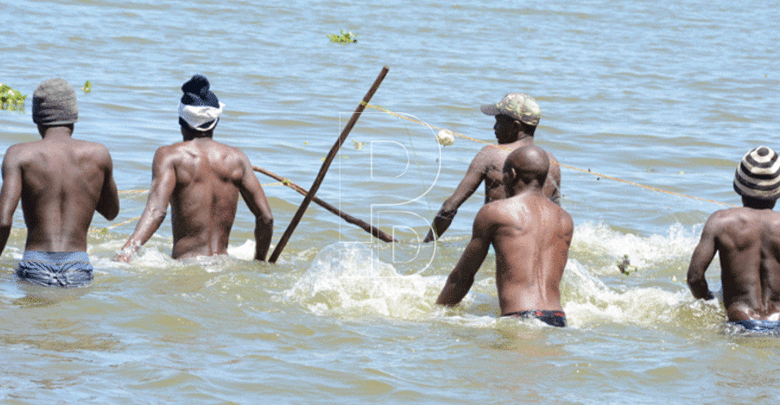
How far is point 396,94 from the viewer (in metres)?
17.6

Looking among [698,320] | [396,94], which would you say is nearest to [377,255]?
[698,320]

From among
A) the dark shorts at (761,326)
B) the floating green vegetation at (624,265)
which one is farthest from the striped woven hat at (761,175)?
the floating green vegetation at (624,265)

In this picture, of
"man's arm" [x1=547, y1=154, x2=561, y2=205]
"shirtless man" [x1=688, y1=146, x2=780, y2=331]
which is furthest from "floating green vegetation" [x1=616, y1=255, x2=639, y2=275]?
"shirtless man" [x1=688, y1=146, x2=780, y2=331]

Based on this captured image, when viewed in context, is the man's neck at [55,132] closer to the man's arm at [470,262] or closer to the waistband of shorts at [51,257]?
the waistband of shorts at [51,257]

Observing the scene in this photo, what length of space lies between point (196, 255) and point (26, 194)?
1352mm

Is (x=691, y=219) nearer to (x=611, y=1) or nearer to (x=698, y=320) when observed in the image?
(x=698, y=320)

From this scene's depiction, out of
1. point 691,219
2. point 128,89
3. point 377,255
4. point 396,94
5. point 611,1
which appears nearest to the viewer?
point 377,255

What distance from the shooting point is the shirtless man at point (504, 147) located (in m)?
7.52

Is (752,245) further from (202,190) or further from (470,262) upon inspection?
(202,190)

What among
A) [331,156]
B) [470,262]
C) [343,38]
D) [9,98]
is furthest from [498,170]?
[343,38]

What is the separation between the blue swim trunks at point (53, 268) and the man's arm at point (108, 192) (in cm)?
33

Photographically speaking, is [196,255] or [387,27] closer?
[196,255]

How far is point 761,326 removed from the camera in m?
6.18

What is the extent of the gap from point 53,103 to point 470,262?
109 inches
